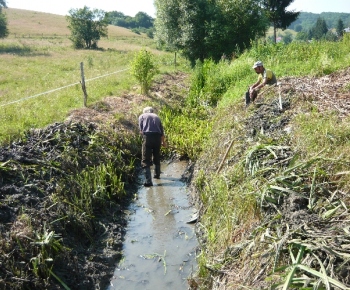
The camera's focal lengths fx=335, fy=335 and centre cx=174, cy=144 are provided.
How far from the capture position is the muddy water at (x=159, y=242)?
4945 millimetres

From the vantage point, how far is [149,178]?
8.02m

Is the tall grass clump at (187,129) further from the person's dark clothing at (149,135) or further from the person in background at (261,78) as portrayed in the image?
the person in background at (261,78)

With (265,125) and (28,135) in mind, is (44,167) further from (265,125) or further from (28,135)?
(265,125)

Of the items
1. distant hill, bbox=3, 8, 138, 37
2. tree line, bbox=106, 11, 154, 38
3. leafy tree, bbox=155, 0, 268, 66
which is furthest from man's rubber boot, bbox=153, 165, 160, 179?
tree line, bbox=106, 11, 154, 38

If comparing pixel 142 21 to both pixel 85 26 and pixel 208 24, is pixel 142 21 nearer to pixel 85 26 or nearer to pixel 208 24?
pixel 85 26

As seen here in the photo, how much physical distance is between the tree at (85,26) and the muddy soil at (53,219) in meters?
35.4

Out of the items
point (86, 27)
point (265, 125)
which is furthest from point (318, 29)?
point (265, 125)

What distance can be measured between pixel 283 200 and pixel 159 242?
8.47 ft

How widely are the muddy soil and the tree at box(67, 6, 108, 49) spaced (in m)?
35.4

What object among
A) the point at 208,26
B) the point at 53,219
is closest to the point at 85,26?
the point at 208,26

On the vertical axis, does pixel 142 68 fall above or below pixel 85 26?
below

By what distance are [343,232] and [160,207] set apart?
4372 mm

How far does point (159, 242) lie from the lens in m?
5.84

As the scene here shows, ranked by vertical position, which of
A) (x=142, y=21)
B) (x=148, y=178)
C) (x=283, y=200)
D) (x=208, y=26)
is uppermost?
(x=142, y=21)
